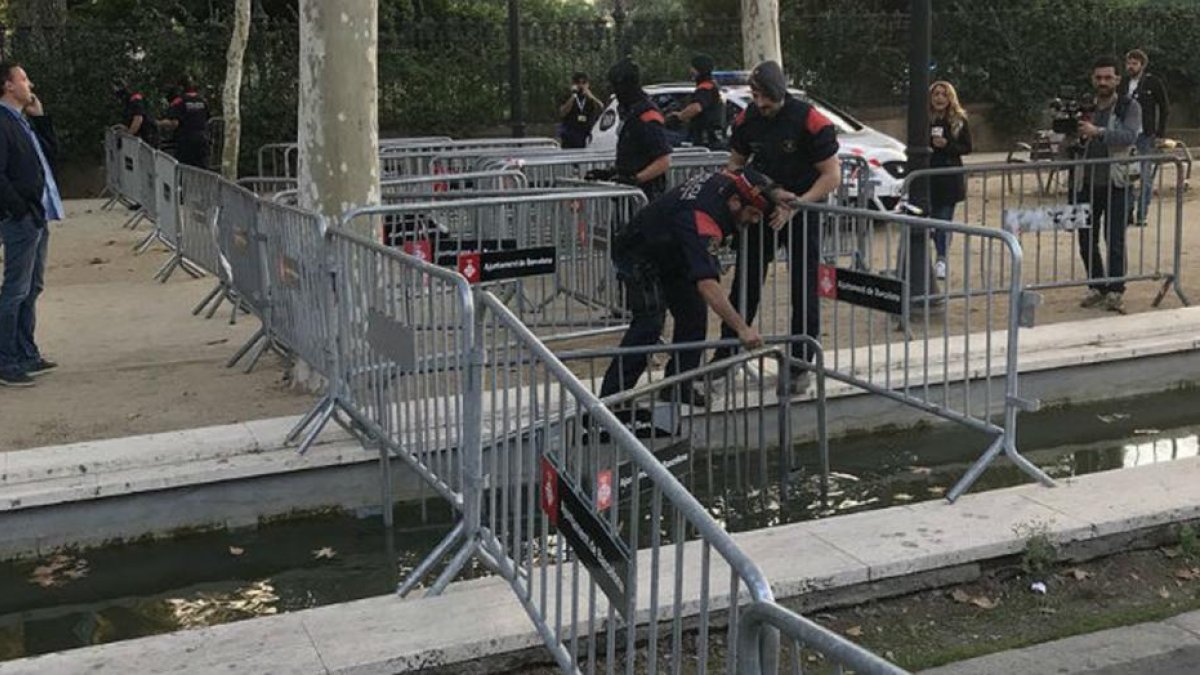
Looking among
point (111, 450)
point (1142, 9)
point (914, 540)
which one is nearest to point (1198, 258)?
point (914, 540)

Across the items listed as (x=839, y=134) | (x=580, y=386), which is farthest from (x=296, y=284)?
(x=839, y=134)

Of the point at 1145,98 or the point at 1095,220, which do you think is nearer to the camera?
the point at 1095,220

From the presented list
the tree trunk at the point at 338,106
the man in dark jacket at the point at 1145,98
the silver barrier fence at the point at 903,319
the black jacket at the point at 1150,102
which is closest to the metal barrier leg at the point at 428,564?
the silver barrier fence at the point at 903,319

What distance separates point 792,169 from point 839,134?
8.22 metres

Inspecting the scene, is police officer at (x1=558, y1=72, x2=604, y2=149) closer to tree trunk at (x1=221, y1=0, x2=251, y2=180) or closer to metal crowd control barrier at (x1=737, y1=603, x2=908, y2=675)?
tree trunk at (x1=221, y1=0, x2=251, y2=180)

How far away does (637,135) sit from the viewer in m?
9.27

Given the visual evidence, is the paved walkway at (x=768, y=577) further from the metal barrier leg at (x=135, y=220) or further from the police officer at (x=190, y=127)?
the police officer at (x=190, y=127)

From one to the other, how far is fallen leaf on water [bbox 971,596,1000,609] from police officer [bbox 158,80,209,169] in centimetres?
1464

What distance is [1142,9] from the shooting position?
27750mm

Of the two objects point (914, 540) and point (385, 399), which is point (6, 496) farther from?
point (914, 540)

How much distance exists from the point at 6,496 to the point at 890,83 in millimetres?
23505

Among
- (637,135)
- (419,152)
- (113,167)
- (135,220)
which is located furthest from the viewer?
(113,167)

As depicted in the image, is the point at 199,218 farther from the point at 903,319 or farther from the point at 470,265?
the point at 903,319

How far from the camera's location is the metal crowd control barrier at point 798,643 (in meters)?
2.13
